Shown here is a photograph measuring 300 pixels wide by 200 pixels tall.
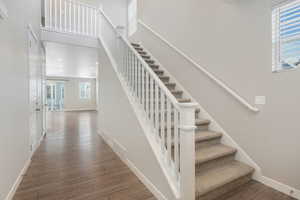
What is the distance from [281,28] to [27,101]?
370cm

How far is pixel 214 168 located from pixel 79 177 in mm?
1868

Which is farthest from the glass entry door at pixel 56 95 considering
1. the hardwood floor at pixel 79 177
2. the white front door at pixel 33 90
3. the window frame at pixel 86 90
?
the hardwood floor at pixel 79 177

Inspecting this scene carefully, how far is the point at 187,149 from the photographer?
145cm

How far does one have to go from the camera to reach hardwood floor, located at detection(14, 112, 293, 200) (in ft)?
5.98

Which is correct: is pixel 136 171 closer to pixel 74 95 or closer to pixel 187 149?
pixel 187 149

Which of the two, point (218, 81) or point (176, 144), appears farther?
point (218, 81)

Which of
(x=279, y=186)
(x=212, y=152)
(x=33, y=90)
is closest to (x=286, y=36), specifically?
(x=212, y=152)

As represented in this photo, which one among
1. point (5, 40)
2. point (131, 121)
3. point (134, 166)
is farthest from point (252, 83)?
point (5, 40)

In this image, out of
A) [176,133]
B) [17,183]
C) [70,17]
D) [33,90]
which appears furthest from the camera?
[70,17]

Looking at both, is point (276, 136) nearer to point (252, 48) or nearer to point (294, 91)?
point (294, 91)

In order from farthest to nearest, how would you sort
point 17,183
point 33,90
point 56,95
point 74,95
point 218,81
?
point 74,95
point 56,95
point 33,90
point 218,81
point 17,183

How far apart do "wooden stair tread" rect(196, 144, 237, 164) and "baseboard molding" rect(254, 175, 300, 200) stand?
432 millimetres

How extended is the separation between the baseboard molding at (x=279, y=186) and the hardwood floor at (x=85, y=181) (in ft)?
0.23

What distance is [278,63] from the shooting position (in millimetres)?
1868
